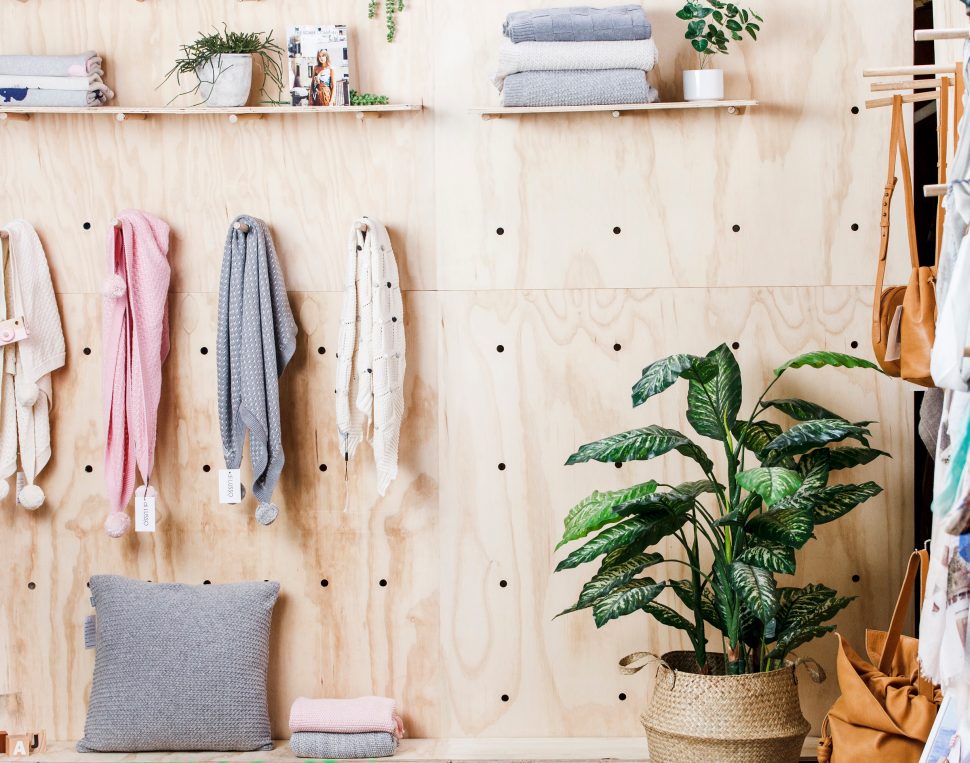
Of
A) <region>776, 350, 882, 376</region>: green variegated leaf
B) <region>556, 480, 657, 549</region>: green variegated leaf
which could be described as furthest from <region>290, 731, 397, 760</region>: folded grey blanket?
<region>776, 350, 882, 376</region>: green variegated leaf

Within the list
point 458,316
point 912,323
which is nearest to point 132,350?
point 458,316

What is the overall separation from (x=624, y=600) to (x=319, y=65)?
1610 mm

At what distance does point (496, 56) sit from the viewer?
291 cm

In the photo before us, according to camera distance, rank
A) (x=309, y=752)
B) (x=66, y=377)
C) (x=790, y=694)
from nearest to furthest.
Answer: (x=790, y=694) < (x=309, y=752) < (x=66, y=377)

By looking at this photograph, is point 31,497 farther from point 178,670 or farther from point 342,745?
point 342,745

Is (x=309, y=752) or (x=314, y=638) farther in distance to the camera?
(x=314, y=638)

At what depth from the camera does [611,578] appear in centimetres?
249

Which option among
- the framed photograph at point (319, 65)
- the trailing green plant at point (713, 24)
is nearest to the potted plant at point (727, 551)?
the trailing green plant at point (713, 24)

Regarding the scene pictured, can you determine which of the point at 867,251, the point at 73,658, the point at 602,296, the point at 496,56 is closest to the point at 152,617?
the point at 73,658

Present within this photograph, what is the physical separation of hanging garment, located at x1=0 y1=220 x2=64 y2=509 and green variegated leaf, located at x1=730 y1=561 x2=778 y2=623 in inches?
73.2

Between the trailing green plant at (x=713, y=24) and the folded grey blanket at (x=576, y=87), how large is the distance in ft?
0.55

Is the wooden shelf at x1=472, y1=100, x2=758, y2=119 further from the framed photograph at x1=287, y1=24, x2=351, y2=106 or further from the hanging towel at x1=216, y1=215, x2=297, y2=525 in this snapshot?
the hanging towel at x1=216, y1=215, x2=297, y2=525

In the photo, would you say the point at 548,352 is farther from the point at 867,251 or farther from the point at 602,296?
the point at 867,251

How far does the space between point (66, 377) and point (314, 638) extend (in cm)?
101
